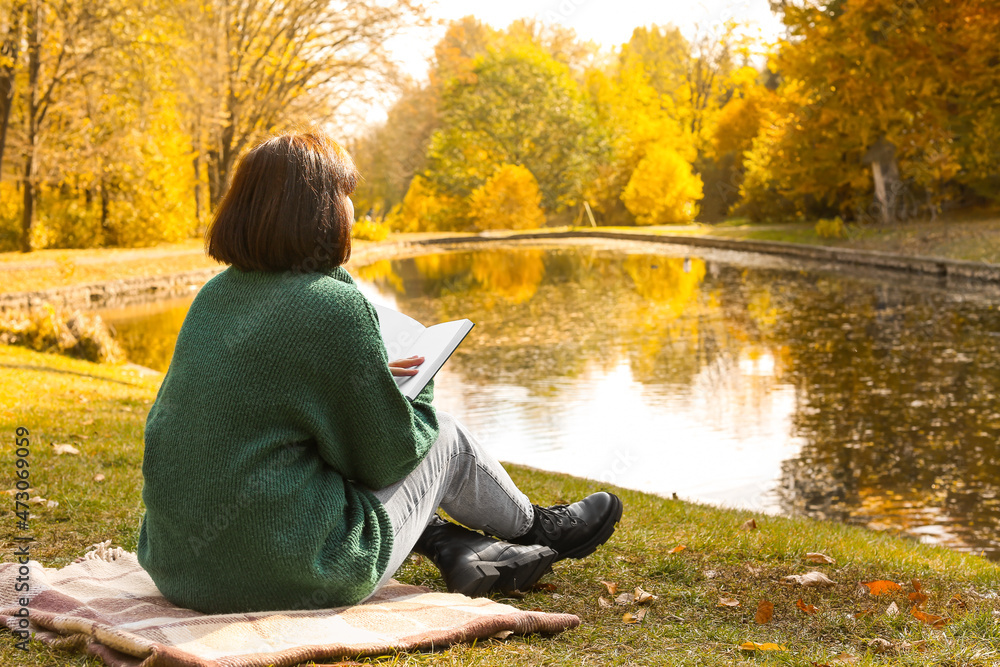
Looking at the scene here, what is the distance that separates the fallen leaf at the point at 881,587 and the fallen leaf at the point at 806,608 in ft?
1.03

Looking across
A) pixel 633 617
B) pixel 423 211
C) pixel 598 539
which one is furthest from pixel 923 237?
pixel 423 211

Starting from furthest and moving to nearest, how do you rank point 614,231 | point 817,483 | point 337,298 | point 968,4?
1. point 614,231
2. point 968,4
3. point 817,483
4. point 337,298

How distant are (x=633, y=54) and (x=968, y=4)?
38.3 m

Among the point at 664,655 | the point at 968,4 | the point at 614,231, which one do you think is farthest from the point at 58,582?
the point at 614,231

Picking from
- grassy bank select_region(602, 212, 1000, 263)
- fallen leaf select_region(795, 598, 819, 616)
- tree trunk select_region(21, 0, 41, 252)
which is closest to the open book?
fallen leaf select_region(795, 598, 819, 616)

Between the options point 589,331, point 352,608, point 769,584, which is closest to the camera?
point 352,608

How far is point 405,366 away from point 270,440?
495 mm

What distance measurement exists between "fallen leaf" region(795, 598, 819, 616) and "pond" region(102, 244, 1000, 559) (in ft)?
7.99

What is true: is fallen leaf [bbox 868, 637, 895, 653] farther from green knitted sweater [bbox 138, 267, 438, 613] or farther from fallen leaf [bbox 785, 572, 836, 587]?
green knitted sweater [bbox 138, 267, 438, 613]

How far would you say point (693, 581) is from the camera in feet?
10.4

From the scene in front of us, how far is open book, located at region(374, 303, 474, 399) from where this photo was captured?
95.7 inches

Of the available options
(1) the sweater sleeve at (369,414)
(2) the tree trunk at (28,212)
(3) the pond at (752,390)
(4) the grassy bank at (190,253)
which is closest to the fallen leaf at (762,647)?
(1) the sweater sleeve at (369,414)

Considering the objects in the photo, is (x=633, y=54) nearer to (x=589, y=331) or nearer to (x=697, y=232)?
(x=697, y=232)

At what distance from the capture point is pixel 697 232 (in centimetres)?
3206
